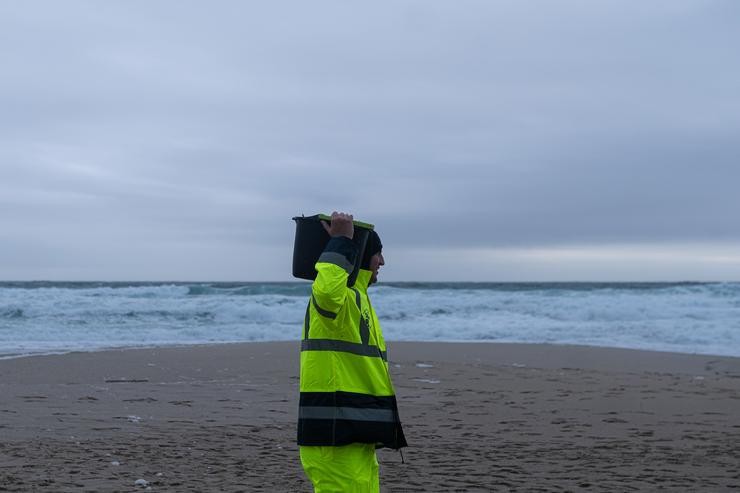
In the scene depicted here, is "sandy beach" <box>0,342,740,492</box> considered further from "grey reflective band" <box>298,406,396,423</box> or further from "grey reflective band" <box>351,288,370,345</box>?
"grey reflective band" <box>351,288,370,345</box>

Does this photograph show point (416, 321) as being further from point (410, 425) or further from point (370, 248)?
point (370, 248)

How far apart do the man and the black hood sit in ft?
0.54

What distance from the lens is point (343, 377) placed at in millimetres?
3627

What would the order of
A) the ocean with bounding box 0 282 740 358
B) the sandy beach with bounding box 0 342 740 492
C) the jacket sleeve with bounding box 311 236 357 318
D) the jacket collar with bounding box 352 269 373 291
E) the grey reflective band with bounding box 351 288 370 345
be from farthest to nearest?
the ocean with bounding box 0 282 740 358
the sandy beach with bounding box 0 342 740 492
the jacket collar with bounding box 352 269 373 291
the grey reflective band with bounding box 351 288 370 345
the jacket sleeve with bounding box 311 236 357 318

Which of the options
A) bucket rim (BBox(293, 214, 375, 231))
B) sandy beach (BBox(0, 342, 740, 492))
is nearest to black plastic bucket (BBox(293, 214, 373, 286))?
bucket rim (BBox(293, 214, 375, 231))

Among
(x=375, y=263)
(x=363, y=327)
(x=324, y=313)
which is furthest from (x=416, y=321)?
(x=324, y=313)

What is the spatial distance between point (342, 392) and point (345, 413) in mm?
85

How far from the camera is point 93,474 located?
6.15 metres

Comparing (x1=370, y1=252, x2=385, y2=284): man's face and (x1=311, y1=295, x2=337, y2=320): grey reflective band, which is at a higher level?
(x1=370, y1=252, x2=385, y2=284): man's face

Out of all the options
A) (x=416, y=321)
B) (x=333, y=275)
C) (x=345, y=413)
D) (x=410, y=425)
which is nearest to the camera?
(x=333, y=275)

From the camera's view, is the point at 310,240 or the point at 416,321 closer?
the point at 310,240

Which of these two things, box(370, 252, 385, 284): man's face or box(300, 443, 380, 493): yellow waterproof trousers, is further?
box(370, 252, 385, 284): man's face

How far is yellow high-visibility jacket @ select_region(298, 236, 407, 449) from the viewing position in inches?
141

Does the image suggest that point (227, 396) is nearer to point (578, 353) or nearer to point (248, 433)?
point (248, 433)
